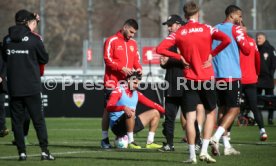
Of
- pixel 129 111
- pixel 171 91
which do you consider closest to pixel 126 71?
pixel 129 111

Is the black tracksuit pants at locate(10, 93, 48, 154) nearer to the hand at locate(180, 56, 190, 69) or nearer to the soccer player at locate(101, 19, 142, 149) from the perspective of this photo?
the hand at locate(180, 56, 190, 69)

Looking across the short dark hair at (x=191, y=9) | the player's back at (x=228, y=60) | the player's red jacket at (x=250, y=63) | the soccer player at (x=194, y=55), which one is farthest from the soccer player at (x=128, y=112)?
the short dark hair at (x=191, y=9)

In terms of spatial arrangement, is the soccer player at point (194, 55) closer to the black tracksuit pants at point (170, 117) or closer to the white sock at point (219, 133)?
the white sock at point (219, 133)

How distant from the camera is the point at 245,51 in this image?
15.0 metres

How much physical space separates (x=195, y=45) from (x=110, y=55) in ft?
11.4

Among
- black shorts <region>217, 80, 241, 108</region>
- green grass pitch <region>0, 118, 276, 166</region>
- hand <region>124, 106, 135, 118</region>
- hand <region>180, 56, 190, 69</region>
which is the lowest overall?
green grass pitch <region>0, 118, 276, 166</region>

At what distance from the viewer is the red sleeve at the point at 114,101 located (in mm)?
16297

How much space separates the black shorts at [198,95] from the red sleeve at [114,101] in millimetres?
2851

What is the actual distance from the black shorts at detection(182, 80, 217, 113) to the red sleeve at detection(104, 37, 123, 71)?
3.02 metres

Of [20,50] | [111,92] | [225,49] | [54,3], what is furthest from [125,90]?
[54,3]

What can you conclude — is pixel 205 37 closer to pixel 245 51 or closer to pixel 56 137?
pixel 245 51

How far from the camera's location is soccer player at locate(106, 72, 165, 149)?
16.3m

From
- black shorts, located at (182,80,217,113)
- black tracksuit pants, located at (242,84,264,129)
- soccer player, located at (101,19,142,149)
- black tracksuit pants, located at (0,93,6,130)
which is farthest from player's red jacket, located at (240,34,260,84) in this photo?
black tracksuit pants, located at (0,93,6,130)

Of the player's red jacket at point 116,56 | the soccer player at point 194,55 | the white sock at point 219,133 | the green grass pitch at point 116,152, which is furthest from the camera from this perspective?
the player's red jacket at point 116,56
